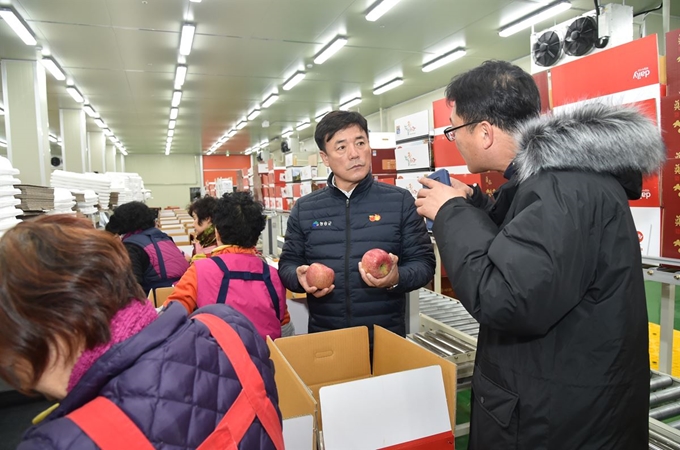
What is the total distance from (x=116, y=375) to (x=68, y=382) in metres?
0.11

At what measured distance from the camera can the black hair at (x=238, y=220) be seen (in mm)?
2240

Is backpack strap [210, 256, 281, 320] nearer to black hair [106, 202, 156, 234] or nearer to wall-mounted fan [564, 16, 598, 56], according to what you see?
black hair [106, 202, 156, 234]

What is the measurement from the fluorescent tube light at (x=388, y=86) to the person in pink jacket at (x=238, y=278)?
1071 cm

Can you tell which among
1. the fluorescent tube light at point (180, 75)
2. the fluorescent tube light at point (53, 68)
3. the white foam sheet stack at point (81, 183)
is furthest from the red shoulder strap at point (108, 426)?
the fluorescent tube light at point (53, 68)

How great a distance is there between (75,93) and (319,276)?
42.3ft

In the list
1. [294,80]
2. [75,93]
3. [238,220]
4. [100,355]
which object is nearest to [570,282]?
[100,355]

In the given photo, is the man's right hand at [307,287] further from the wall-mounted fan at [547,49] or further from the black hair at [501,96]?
the wall-mounted fan at [547,49]

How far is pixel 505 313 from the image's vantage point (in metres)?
0.95

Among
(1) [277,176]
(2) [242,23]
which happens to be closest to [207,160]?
(1) [277,176]

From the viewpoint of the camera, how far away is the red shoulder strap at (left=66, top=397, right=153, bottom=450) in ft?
2.19

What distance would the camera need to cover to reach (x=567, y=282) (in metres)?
0.94

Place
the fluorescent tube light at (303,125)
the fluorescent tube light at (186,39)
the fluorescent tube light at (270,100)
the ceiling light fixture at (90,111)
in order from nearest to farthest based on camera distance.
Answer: the fluorescent tube light at (186,39) < the fluorescent tube light at (270,100) < the ceiling light fixture at (90,111) < the fluorescent tube light at (303,125)

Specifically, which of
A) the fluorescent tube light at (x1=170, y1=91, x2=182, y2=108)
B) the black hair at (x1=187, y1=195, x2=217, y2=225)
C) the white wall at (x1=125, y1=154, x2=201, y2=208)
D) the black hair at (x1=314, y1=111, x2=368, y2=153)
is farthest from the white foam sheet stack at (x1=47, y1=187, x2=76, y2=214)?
the white wall at (x1=125, y1=154, x2=201, y2=208)

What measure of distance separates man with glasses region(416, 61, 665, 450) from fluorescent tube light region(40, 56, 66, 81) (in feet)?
34.9
